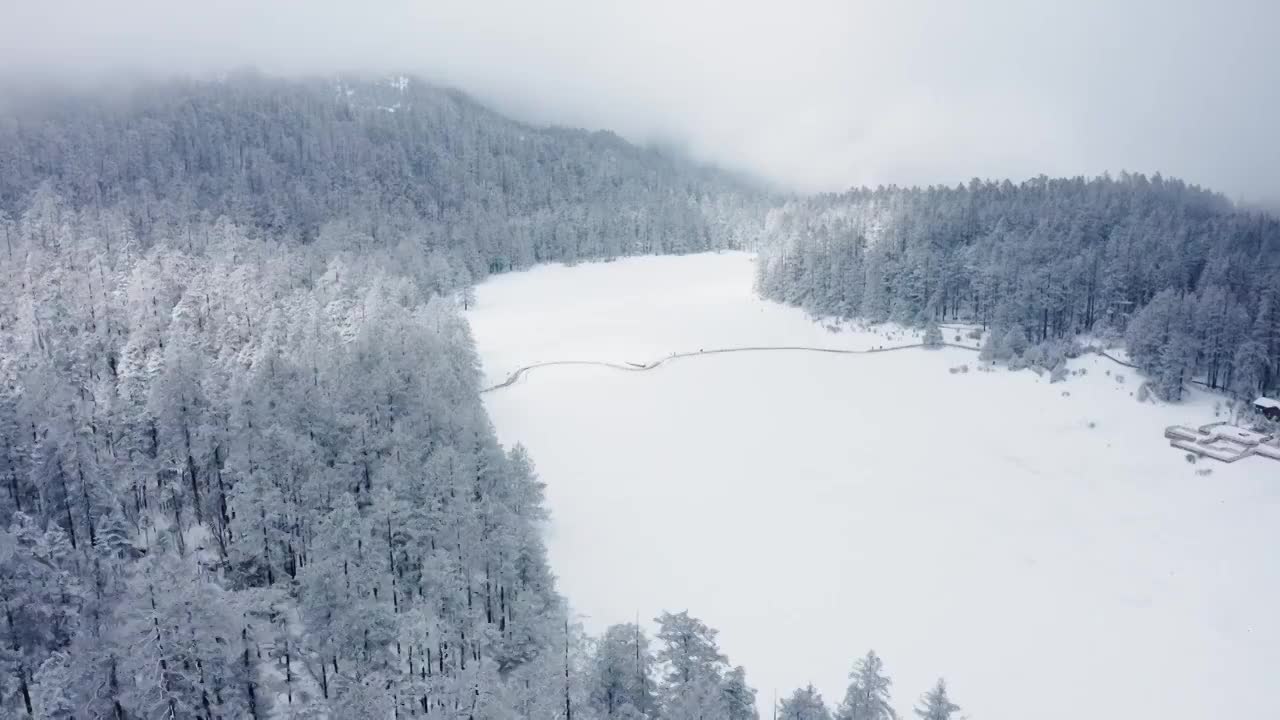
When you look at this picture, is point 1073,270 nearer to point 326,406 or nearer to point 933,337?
point 933,337

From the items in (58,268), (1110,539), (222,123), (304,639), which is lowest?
(1110,539)

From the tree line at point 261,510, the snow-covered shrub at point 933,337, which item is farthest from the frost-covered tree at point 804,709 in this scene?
the snow-covered shrub at point 933,337

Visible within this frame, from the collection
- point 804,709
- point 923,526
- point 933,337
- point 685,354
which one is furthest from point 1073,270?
point 804,709

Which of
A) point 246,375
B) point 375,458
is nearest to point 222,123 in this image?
point 246,375

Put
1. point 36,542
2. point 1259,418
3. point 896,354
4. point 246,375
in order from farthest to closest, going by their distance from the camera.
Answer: point 896,354 < point 1259,418 < point 246,375 < point 36,542

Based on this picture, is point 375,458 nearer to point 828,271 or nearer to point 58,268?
point 58,268

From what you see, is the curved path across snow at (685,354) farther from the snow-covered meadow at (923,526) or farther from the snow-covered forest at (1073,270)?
the snow-covered forest at (1073,270)

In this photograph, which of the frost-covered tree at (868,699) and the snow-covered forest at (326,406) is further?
the frost-covered tree at (868,699)
